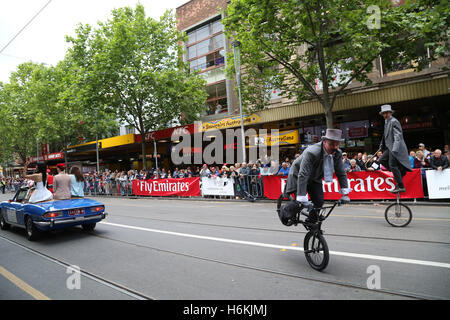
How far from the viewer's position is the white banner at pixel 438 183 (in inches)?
358

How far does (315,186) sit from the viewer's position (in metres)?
4.35

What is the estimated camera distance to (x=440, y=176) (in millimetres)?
9250

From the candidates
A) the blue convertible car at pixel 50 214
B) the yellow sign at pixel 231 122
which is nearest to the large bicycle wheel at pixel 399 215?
the blue convertible car at pixel 50 214

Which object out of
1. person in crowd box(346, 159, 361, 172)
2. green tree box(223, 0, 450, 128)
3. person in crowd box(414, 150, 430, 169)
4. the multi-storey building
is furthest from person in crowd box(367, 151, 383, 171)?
the multi-storey building

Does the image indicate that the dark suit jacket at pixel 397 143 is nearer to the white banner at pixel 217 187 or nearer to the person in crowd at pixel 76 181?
the person in crowd at pixel 76 181

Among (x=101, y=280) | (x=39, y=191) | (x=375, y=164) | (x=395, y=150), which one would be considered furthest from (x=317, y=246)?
(x=39, y=191)

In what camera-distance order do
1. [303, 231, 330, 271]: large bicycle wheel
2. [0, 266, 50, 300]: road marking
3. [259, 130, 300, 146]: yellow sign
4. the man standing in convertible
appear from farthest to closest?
[259, 130, 300, 146]: yellow sign, the man standing in convertible, [303, 231, 330, 271]: large bicycle wheel, [0, 266, 50, 300]: road marking

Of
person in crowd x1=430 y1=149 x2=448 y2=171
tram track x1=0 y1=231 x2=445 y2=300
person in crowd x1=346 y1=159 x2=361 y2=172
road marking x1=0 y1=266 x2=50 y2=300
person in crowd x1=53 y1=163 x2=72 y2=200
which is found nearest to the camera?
tram track x1=0 y1=231 x2=445 y2=300

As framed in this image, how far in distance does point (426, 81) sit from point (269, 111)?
8398 mm

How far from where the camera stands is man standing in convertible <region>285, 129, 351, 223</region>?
396 cm

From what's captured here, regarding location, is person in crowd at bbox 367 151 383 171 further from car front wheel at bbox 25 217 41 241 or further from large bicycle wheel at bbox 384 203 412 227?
car front wheel at bbox 25 217 41 241

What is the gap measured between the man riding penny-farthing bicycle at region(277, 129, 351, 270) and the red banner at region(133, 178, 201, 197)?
1198 centimetres
